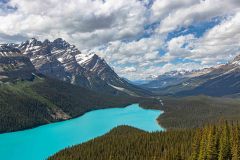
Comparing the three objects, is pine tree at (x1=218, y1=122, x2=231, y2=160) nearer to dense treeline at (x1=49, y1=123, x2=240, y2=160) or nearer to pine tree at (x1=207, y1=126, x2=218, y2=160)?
dense treeline at (x1=49, y1=123, x2=240, y2=160)

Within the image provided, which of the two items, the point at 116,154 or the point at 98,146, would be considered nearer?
the point at 116,154

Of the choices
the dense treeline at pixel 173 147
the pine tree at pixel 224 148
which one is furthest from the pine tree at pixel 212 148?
the pine tree at pixel 224 148

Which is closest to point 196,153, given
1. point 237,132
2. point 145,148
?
point 237,132

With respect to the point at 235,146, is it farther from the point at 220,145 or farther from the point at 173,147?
the point at 173,147

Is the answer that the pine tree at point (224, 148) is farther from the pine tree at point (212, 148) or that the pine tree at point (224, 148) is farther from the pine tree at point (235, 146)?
the pine tree at point (235, 146)

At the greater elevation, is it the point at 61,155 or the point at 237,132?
the point at 237,132

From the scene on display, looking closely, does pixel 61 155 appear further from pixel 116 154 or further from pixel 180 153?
pixel 180 153

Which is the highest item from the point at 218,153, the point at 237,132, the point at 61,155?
the point at 237,132

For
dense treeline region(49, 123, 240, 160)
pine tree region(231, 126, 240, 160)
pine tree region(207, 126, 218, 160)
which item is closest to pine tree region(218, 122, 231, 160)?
dense treeline region(49, 123, 240, 160)
